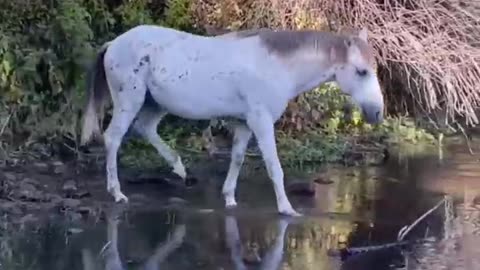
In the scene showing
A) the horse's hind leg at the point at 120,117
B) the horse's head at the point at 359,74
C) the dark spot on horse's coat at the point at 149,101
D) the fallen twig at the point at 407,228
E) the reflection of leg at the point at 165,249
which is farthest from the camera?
the dark spot on horse's coat at the point at 149,101

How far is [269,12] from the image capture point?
13.2 metres

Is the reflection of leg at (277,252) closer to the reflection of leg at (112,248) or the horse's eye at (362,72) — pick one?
the reflection of leg at (112,248)

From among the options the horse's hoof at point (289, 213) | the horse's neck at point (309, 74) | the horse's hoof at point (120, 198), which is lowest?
the horse's hoof at point (120, 198)

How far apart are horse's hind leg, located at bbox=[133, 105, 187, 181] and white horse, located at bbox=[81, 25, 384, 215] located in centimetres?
26

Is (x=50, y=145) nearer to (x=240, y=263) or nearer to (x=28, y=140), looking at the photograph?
(x=28, y=140)

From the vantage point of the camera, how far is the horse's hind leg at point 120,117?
9.74m

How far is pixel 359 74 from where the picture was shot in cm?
944

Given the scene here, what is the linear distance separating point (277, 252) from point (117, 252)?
1.03 metres

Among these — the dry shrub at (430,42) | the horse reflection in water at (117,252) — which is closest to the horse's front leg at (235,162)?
the horse reflection in water at (117,252)

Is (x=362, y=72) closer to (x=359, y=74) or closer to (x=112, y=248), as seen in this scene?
(x=359, y=74)

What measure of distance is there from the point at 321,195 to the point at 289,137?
9.22 ft

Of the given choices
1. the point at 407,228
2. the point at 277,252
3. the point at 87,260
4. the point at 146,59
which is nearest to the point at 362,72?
the point at 407,228

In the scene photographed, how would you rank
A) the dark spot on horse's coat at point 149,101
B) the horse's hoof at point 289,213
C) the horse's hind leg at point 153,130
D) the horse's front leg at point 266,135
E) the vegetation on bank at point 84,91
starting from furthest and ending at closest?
the vegetation on bank at point 84,91, the horse's hind leg at point 153,130, the dark spot on horse's coat at point 149,101, the horse's front leg at point 266,135, the horse's hoof at point 289,213

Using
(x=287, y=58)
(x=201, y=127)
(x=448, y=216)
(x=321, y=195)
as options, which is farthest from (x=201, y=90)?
(x=201, y=127)
